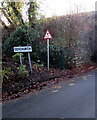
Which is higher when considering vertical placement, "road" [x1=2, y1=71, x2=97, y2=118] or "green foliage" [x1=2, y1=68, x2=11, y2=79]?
"green foliage" [x1=2, y1=68, x2=11, y2=79]

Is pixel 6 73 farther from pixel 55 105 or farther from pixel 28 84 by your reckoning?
pixel 55 105

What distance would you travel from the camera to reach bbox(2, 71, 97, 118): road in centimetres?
398

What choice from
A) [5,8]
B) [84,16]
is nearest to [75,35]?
[84,16]

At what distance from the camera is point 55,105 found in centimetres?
458

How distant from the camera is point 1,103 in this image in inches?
192

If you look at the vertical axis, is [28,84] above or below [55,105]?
above

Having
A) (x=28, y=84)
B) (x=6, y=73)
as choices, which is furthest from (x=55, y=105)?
(x=6, y=73)

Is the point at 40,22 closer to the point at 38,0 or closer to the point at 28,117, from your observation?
the point at 38,0

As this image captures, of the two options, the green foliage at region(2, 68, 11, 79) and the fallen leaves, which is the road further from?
the green foliage at region(2, 68, 11, 79)

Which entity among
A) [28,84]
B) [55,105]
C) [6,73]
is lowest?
[55,105]

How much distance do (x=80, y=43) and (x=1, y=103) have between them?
30.1 feet

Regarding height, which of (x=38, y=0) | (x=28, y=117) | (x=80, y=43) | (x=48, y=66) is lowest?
(x=28, y=117)

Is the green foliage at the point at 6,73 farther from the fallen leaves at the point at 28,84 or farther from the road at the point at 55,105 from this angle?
the road at the point at 55,105

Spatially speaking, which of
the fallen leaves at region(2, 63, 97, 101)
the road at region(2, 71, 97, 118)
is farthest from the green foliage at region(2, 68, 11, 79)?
the road at region(2, 71, 97, 118)
